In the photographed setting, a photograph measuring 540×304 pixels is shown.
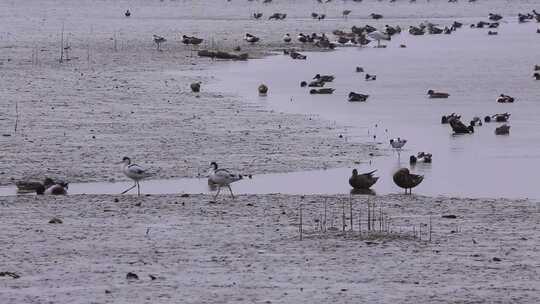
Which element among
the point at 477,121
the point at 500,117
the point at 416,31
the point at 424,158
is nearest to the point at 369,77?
the point at 500,117

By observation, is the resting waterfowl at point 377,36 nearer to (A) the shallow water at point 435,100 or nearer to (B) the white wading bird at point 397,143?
(A) the shallow water at point 435,100

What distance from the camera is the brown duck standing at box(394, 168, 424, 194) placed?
18516 mm

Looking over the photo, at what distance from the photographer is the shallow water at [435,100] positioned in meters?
21.0

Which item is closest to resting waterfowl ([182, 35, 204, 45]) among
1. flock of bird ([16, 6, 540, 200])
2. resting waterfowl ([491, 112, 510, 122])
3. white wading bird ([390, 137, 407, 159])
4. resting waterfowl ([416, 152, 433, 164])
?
flock of bird ([16, 6, 540, 200])

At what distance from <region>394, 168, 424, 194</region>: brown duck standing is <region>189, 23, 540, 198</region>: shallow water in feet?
1.06

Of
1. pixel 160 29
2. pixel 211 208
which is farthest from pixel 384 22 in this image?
pixel 211 208

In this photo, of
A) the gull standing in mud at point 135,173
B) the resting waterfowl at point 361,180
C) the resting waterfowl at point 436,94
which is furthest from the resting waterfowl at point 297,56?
the gull standing in mud at point 135,173

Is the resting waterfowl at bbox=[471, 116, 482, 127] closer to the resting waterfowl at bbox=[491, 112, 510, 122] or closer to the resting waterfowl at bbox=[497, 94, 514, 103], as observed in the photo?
the resting waterfowl at bbox=[491, 112, 510, 122]

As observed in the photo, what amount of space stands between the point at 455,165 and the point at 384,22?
50.7 metres

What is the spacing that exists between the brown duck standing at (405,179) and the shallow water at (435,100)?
1.06 ft

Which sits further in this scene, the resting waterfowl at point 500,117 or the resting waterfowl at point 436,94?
the resting waterfowl at point 436,94

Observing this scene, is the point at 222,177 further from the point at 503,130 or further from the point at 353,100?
the point at 353,100

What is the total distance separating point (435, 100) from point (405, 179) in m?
14.6

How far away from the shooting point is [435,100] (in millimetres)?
32812
